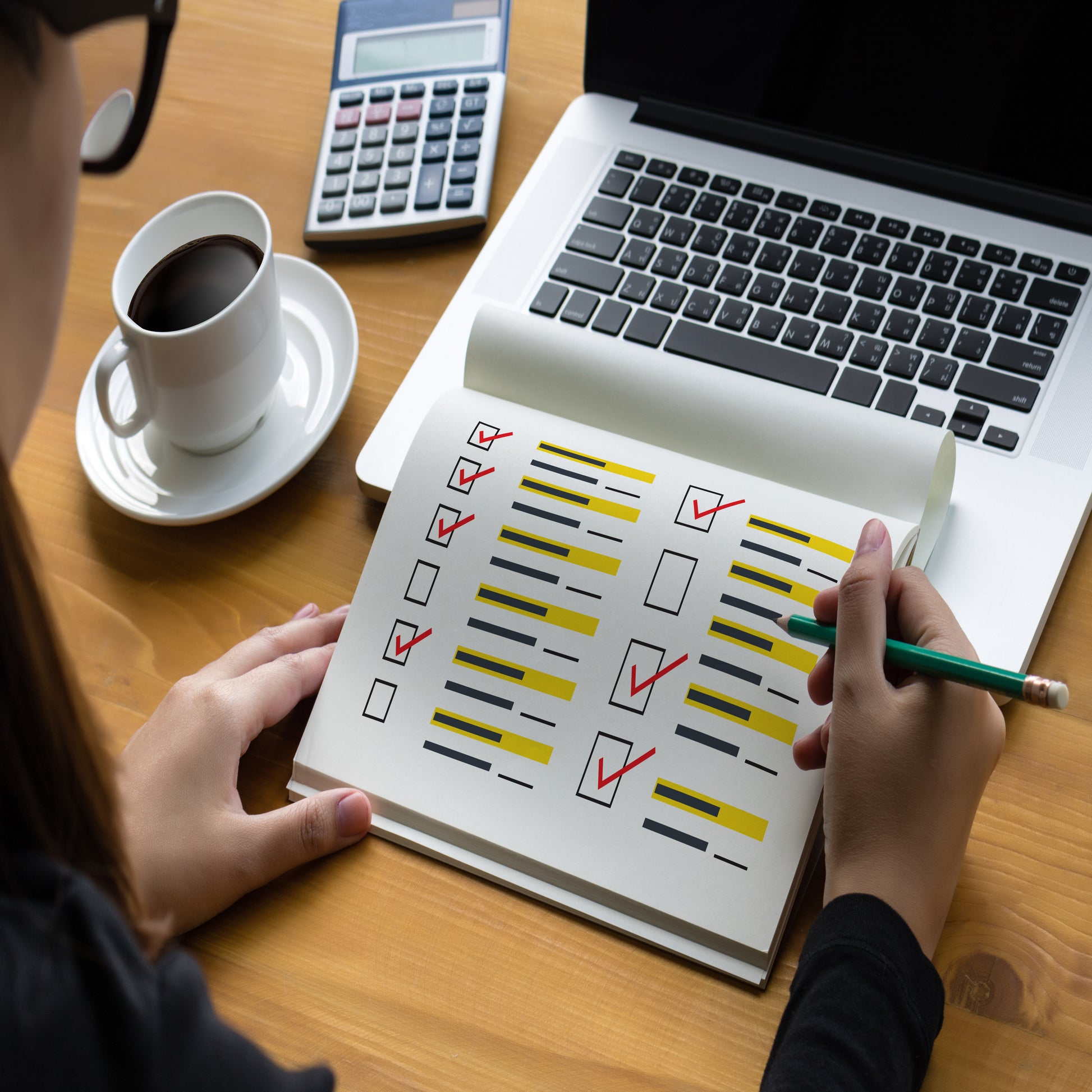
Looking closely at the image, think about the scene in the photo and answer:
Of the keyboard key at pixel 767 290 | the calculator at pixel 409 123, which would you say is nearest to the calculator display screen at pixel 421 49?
the calculator at pixel 409 123

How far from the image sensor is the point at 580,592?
0.54 metres

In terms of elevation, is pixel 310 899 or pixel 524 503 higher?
pixel 524 503

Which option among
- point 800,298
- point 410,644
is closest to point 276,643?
point 410,644

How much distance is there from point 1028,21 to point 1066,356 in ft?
0.66

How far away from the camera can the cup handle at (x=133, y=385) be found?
581 millimetres

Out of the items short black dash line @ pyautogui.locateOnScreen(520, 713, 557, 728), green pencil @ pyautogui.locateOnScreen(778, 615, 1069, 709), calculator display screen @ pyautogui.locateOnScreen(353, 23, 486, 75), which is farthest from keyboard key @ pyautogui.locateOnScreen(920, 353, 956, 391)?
calculator display screen @ pyautogui.locateOnScreen(353, 23, 486, 75)

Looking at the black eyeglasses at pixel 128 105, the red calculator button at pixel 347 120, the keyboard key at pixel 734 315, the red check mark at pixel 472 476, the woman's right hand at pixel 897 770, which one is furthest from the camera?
the red calculator button at pixel 347 120

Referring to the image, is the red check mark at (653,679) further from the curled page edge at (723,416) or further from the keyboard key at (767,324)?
the keyboard key at (767,324)

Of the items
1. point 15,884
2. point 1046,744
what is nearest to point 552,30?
point 1046,744

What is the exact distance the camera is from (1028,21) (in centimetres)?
63

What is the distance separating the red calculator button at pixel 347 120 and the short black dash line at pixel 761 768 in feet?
1.87

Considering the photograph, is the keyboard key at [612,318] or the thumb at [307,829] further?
the keyboard key at [612,318]

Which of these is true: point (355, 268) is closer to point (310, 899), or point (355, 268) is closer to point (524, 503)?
point (524, 503)

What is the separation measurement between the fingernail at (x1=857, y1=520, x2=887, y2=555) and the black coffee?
369 millimetres
